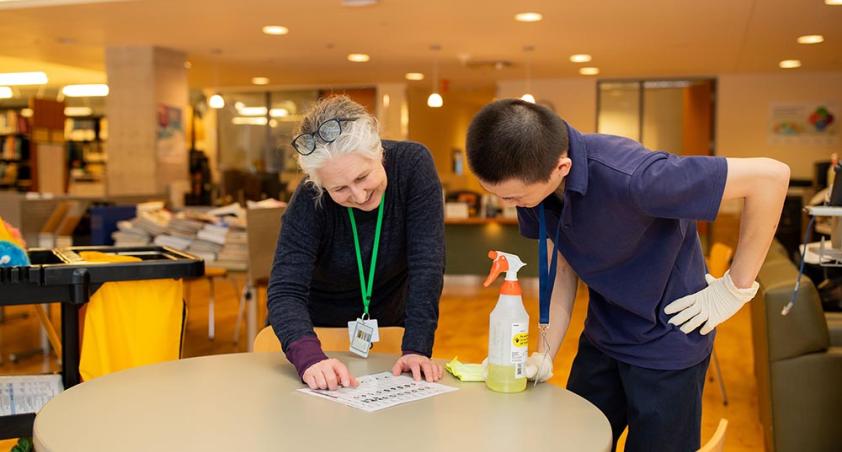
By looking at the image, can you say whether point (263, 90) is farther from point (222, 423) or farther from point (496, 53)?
point (222, 423)

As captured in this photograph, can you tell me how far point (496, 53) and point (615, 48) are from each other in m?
1.45

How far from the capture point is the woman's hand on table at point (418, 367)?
1.78 meters

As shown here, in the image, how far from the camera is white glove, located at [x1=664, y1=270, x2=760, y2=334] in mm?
1657

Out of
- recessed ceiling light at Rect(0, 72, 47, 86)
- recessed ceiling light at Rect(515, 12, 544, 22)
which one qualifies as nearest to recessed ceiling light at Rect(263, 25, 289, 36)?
recessed ceiling light at Rect(515, 12, 544, 22)

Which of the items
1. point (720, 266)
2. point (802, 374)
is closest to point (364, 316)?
point (802, 374)

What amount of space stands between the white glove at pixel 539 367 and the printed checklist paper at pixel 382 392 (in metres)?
0.17

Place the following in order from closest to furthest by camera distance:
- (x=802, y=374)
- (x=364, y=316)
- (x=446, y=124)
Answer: (x=364, y=316)
(x=802, y=374)
(x=446, y=124)

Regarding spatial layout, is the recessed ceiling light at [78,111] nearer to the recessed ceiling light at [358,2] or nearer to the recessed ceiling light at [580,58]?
the recessed ceiling light at [580,58]

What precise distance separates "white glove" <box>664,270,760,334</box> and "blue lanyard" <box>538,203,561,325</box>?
10.1 inches

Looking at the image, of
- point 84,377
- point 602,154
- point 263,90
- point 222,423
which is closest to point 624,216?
point 602,154

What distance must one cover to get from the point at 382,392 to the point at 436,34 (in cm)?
732

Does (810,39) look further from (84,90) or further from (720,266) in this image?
(84,90)

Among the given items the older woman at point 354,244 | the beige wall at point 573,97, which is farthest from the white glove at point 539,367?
the beige wall at point 573,97

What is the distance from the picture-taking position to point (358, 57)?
1028cm
